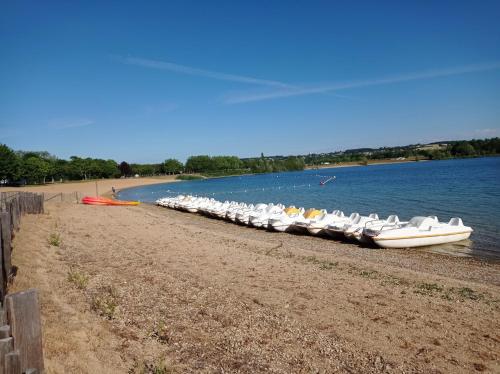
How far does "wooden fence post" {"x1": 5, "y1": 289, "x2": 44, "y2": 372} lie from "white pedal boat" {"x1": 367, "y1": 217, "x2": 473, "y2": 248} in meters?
14.9

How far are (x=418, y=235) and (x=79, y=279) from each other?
1343 centimetres

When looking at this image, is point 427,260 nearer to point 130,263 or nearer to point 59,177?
point 130,263

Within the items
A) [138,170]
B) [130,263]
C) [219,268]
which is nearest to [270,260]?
[219,268]

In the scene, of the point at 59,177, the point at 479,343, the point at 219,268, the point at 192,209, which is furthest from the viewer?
the point at 59,177

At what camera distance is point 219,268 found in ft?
37.2

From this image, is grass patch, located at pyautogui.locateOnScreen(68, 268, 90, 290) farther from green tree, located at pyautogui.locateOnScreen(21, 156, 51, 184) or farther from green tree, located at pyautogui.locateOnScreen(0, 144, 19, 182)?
green tree, located at pyautogui.locateOnScreen(21, 156, 51, 184)

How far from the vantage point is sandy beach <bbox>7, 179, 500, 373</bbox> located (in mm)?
5676

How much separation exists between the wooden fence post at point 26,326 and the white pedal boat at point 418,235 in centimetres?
1487

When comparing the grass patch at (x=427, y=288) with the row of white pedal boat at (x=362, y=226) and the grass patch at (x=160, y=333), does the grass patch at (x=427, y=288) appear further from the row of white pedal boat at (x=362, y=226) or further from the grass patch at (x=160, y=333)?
the row of white pedal boat at (x=362, y=226)

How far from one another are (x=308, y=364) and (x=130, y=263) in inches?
289

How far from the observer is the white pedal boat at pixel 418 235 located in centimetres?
1669

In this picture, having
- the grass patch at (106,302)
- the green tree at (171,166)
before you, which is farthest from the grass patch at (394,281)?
the green tree at (171,166)

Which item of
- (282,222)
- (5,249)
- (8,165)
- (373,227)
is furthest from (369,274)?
(8,165)

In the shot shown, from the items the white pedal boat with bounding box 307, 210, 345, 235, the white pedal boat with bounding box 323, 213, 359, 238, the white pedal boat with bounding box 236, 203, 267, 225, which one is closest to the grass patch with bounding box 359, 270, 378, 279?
the white pedal boat with bounding box 323, 213, 359, 238
